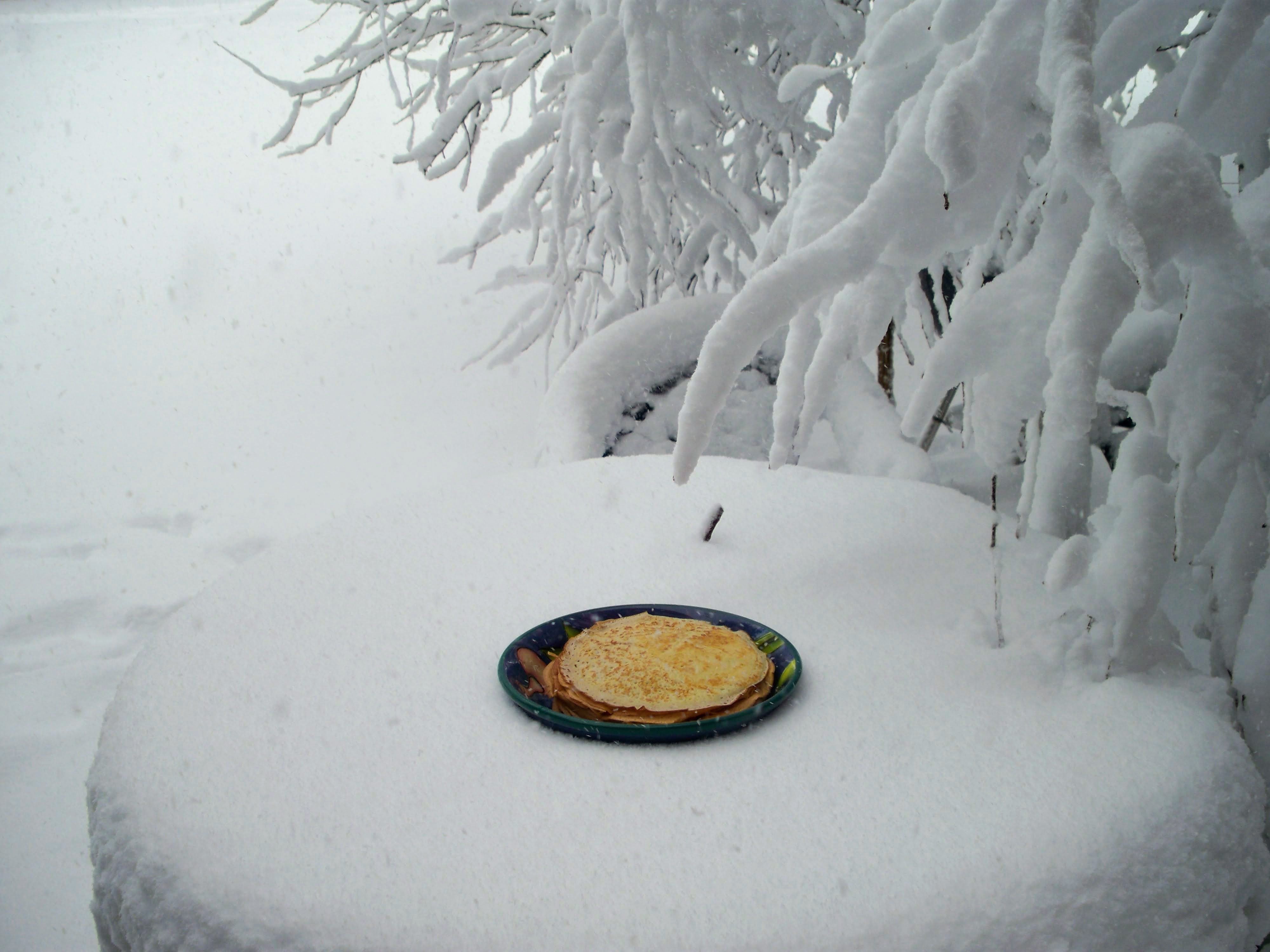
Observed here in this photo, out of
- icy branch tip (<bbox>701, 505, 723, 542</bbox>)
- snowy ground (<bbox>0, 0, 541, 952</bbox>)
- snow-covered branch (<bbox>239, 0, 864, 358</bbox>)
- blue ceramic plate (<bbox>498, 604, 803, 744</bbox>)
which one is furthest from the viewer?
snowy ground (<bbox>0, 0, 541, 952</bbox>)

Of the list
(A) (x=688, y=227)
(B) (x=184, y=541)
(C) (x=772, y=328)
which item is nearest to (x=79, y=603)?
(B) (x=184, y=541)

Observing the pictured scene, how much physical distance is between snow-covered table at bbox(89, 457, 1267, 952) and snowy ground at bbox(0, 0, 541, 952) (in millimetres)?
1265

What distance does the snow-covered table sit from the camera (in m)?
0.53

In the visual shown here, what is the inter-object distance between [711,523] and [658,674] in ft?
1.19

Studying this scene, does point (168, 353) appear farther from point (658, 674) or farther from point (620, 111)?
point (658, 674)

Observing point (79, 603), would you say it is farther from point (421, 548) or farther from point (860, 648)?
point (860, 648)

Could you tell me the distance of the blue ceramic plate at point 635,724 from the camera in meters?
0.70

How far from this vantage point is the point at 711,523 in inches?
43.5

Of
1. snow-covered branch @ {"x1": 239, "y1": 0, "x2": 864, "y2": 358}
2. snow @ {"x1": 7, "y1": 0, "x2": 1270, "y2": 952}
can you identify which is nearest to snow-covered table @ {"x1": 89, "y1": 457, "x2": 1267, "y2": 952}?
snow @ {"x1": 7, "y1": 0, "x2": 1270, "y2": 952}

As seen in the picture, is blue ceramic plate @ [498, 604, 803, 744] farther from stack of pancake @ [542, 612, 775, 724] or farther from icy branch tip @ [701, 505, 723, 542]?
icy branch tip @ [701, 505, 723, 542]

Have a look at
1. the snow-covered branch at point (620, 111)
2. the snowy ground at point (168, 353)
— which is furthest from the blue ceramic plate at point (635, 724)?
the snowy ground at point (168, 353)

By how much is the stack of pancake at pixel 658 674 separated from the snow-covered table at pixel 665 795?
1.4 inches

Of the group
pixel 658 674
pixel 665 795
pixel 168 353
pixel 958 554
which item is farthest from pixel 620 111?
pixel 168 353

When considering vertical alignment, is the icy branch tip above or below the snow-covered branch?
below
